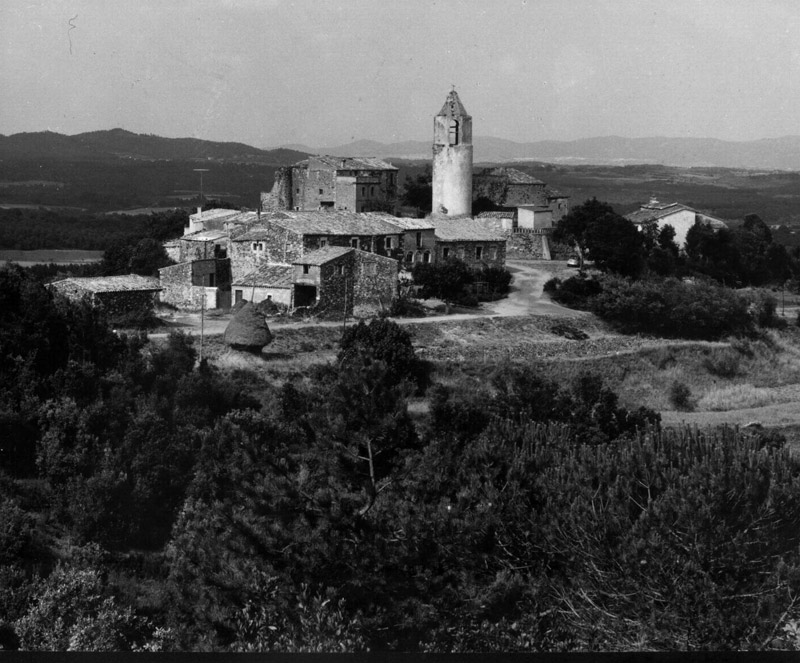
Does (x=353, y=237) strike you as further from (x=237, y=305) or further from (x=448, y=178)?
(x=448, y=178)

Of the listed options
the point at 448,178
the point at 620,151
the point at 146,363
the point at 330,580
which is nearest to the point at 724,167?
the point at 620,151

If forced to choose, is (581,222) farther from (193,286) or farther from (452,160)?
(193,286)

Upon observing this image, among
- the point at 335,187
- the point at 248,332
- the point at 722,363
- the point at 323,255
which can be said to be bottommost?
the point at 722,363

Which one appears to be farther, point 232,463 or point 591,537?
point 232,463

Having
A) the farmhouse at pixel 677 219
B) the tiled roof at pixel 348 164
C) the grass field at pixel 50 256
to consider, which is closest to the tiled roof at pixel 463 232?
the tiled roof at pixel 348 164

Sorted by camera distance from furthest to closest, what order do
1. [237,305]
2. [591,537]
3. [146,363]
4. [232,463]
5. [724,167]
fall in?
[724,167], [237,305], [146,363], [232,463], [591,537]

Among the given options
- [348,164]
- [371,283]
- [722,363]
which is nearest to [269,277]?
[371,283]
